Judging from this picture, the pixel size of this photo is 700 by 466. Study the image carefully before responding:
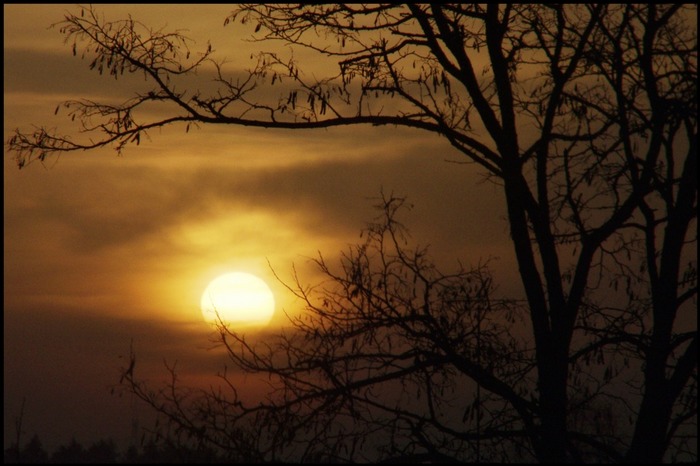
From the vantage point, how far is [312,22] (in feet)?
31.4

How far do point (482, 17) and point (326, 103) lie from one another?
5.95 ft

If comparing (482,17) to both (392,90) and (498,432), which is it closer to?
(392,90)

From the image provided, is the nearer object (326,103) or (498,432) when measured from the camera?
(498,432)

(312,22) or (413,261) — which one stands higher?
(312,22)

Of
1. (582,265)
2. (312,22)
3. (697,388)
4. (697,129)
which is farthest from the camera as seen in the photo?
(312,22)

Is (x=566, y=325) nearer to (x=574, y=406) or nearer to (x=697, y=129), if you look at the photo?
(x=574, y=406)

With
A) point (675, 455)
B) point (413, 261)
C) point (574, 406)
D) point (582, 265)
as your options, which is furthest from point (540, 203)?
point (675, 455)

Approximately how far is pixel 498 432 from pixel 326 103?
3.66m

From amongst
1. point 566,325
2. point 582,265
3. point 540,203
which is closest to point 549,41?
point 540,203

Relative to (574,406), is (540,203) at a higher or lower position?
higher

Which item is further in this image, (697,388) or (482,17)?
(482,17)

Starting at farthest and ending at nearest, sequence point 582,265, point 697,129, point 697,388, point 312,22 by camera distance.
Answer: point 312,22 → point 582,265 → point 697,388 → point 697,129

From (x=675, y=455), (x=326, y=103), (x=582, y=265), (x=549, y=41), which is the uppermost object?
(x=549, y=41)

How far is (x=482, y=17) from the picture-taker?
912 cm
